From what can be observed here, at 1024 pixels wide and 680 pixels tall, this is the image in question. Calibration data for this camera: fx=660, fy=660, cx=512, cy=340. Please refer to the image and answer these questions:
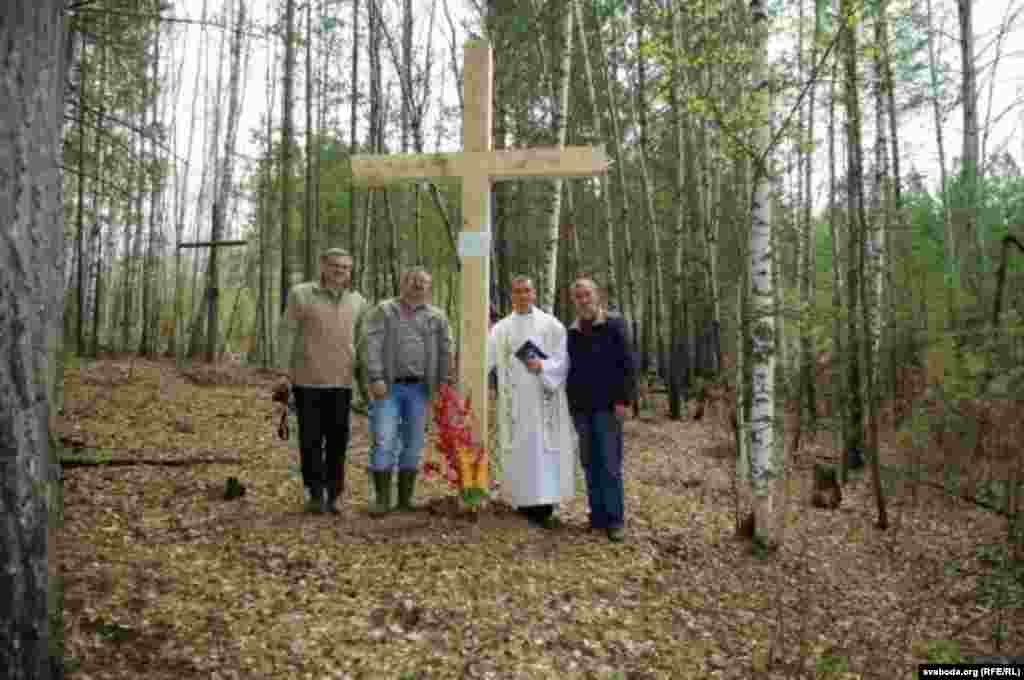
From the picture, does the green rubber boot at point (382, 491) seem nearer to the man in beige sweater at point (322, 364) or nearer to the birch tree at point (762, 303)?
the man in beige sweater at point (322, 364)

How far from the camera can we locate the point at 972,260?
36.9ft

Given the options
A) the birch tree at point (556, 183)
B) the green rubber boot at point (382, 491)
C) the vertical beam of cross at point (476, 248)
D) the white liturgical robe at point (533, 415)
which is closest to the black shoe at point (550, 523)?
the white liturgical robe at point (533, 415)

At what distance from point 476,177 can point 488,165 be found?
0.12 m

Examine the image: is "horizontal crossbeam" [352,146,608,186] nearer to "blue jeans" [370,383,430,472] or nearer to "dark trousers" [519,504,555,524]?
"blue jeans" [370,383,430,472]

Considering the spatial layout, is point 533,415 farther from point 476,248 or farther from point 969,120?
Result: point 969,120

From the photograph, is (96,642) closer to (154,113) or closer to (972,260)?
(972,260)

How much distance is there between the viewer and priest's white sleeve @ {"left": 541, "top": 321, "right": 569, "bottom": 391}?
4.77 meters

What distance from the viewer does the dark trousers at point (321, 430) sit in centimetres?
449

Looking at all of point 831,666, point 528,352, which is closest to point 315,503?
point 528,352

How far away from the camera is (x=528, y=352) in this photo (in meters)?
4.84

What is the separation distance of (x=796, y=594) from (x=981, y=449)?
219cm

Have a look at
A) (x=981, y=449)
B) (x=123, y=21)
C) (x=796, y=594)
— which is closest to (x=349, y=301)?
(x=796, y=594)

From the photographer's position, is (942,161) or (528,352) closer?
(528,352)

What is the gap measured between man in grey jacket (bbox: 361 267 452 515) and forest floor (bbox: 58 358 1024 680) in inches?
15.7
